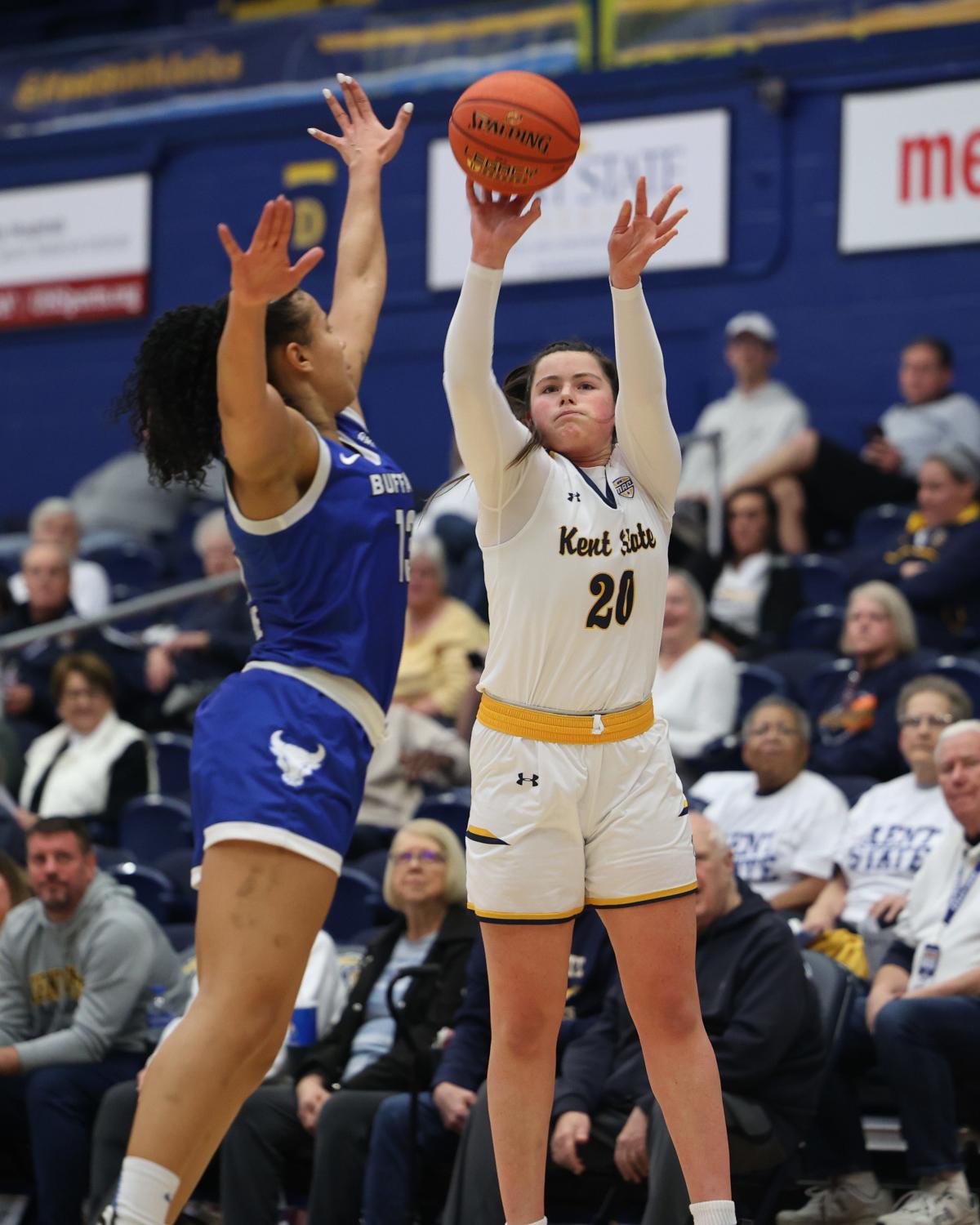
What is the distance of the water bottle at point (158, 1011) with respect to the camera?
6086 millimetres

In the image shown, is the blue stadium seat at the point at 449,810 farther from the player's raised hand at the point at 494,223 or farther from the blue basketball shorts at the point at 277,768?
the player's raised hand at the point at 494,223

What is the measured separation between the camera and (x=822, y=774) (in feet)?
24.4

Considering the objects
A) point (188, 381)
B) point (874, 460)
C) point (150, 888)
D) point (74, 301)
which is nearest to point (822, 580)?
point (874, 460)

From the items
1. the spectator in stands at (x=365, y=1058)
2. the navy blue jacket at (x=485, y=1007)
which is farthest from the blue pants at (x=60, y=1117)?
the navy blue jacket at (x=485, y=1007)

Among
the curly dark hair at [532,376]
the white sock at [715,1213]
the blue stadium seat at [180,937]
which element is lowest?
the blue stadium seat at [180,937]

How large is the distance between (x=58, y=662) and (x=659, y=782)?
4975 millimetres

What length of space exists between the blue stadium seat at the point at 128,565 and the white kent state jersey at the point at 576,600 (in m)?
7.62

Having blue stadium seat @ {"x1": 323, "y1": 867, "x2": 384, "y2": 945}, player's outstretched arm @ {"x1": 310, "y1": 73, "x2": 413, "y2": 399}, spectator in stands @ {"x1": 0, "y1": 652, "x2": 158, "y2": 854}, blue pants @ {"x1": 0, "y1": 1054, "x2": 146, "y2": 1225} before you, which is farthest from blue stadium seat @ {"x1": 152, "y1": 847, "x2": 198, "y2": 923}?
player's outstretched arm @ {"x1": 310, "y1": 73, "x2": 413, "y2": 399}

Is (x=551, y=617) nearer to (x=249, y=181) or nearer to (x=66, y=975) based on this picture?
(x=66, y=975)

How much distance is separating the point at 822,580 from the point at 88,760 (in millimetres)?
3667

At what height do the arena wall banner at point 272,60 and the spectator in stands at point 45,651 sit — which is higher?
the arena wall banner at point 272,60

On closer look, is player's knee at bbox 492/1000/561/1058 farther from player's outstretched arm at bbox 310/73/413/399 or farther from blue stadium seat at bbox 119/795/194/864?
blue stadium seat at bbox 119/795/194/864

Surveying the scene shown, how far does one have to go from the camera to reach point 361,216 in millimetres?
4480

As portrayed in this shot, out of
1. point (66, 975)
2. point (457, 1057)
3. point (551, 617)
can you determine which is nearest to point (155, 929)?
point (66, 975)
